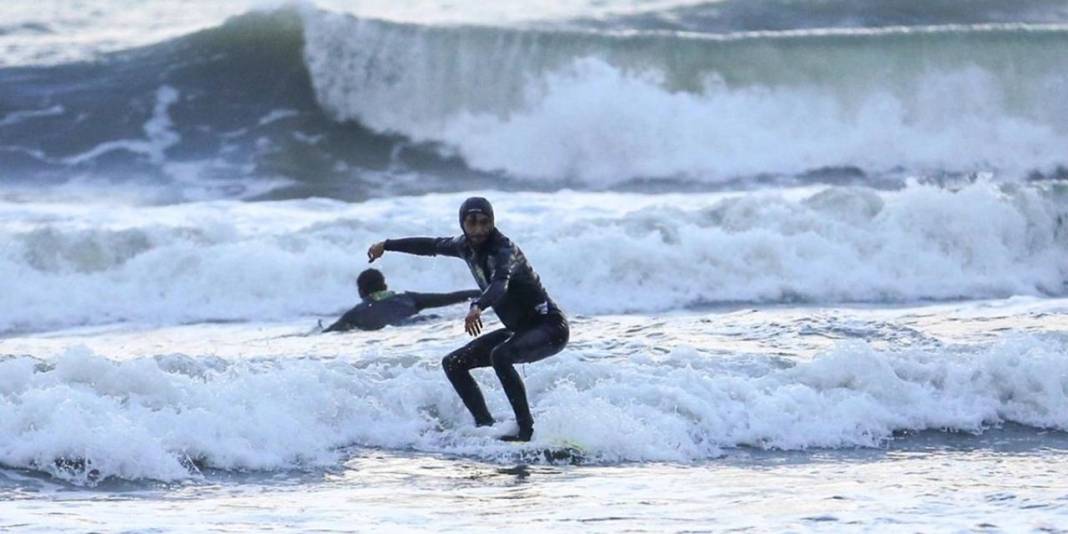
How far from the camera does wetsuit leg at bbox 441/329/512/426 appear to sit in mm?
10406

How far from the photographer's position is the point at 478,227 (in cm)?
1000

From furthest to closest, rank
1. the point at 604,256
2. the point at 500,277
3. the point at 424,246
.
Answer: the point at 604,256 → the point at 424,246 → the point at 500,277

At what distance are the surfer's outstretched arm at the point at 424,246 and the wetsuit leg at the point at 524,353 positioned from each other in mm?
596

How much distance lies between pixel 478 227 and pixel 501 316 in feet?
2.26

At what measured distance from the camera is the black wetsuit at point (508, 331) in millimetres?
10219

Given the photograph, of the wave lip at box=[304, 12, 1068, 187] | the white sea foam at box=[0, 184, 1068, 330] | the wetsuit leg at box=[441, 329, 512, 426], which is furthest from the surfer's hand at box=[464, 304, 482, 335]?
the wave lip at box=[304, 12, 1068, 187]

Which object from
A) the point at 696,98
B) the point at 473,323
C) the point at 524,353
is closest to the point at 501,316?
the point at 524,353

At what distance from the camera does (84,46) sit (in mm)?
27156

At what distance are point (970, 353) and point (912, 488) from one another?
344 cm

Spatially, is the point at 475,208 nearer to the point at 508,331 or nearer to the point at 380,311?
the point at 508,331

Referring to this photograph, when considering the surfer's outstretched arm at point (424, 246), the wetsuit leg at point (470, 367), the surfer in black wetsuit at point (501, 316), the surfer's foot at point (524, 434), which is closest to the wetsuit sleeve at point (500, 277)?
the surfer in black wetsuit at point (501, 316)

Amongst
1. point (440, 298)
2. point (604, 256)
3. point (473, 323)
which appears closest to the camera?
point (473, 323)

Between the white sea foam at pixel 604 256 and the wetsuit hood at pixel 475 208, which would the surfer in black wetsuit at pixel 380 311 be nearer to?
the white sea foam at pixel 604 256

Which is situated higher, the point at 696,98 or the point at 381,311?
the point at 696,98
